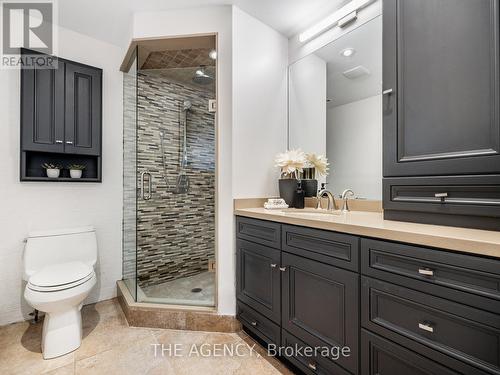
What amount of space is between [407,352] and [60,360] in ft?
6.32

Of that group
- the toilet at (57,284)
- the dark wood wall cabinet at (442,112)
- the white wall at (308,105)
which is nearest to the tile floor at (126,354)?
the toilet at (57,284)

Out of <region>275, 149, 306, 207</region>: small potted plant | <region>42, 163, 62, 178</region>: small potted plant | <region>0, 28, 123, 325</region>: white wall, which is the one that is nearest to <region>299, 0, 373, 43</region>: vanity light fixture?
<region>275, 149, 306, 207</region>: small potted plant

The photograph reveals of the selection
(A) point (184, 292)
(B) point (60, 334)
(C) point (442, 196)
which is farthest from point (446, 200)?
(B) point (60, 334)

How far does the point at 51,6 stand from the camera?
1920 mm

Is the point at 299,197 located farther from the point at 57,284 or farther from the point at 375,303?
the point at 57,284

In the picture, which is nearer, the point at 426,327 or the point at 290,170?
the point at 426,327

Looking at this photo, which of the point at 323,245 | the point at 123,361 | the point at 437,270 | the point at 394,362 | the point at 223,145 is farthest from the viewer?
the point at 223,145

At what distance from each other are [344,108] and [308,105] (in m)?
0.35

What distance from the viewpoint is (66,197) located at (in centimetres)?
217

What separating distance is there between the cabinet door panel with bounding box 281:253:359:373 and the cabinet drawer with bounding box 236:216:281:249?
0.12 meters

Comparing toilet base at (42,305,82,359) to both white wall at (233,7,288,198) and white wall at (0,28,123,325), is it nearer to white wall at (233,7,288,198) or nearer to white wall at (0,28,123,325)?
white wall at (0,28,123,325)

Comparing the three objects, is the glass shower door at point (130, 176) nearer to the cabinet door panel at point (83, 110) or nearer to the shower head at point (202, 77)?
the cabinet door panel at point (83, 110)

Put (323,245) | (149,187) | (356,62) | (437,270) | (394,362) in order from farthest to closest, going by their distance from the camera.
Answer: (149,187) → (356,62) → (323,245) → (394,362) → (437,270)

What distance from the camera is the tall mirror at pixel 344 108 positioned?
5.47ft
